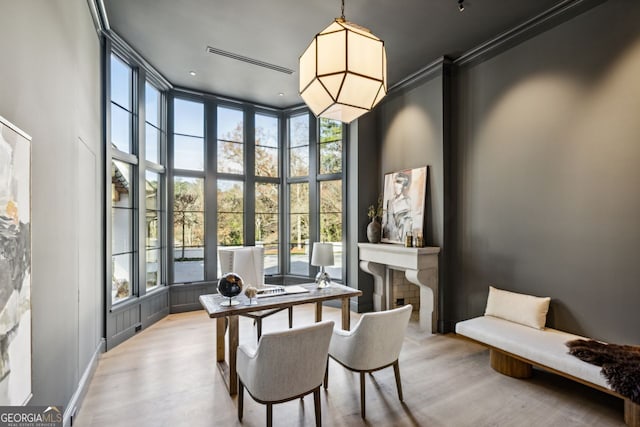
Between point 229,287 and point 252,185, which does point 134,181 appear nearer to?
point 252,185

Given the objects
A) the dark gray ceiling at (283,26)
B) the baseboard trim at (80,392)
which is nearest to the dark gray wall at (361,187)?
the dark gray ceiling at (283,26)

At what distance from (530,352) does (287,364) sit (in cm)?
213

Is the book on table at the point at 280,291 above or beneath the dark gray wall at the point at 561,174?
beneath

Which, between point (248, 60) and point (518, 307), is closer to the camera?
point (518, 307)

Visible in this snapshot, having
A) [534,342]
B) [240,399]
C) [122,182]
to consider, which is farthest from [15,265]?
[534,342]

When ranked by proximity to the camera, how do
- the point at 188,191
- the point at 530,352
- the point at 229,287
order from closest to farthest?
the point at 530,352, the point at 229,287, the point at 188,191

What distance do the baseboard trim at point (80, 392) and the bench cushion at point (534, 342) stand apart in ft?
11.2

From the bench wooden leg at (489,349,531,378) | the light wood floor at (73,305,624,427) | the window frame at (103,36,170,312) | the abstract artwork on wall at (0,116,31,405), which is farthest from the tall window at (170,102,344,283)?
the abstract artwork on wall at (0,116,31,405)

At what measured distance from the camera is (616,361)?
226cm

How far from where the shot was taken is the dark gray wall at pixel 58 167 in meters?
1.58

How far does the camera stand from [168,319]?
4.62m

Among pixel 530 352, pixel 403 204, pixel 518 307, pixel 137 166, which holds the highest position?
pixel 137 166

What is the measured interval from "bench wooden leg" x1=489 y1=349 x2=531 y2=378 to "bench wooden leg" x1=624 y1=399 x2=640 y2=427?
0.70m

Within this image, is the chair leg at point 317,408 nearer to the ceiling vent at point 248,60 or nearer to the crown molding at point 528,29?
the ceiling vent at point 248,60
